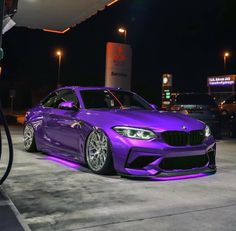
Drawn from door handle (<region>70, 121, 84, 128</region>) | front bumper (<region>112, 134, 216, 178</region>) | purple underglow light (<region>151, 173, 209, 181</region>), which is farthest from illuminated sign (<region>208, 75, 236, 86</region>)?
front bumper (<region>112, 134, 216, 178</region>)

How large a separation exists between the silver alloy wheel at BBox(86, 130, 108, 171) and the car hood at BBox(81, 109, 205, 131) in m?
0.17

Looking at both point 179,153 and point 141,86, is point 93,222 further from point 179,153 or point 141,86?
point 141,86

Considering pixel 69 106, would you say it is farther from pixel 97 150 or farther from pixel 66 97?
pixel 97 150

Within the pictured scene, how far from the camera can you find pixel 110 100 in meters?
7.55

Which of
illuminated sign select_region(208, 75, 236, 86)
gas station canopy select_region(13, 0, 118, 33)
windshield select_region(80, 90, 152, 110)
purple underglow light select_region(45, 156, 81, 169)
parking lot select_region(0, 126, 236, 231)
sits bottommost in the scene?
purple underglow light select_region(45, 156, 81, 169)

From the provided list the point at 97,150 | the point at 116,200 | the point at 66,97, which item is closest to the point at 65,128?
the point at 66,97

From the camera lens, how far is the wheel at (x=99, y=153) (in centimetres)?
628

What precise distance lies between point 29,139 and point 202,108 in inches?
220

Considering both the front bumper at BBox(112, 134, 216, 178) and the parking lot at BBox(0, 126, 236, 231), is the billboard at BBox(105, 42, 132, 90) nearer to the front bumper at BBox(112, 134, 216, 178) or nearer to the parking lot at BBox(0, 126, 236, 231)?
the parking lot at BBox(0, 126, 236, 231)

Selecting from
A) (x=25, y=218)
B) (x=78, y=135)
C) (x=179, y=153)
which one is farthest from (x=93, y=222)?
(x=78, y=135)

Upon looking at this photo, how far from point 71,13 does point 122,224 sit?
1403 centimetres

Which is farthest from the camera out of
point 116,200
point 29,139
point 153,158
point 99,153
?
point 29,139

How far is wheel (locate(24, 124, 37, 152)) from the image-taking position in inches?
343

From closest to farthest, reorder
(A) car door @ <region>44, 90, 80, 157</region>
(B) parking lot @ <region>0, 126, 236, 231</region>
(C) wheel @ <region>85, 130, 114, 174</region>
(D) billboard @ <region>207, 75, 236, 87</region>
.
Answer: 1. (B) parking lot @ <region>0, 126, 236, 231</region>
2. (C) wheel @ <region>85, 130, 114, 174</region>
3. (A) car door @ <region>44, 90, 80, 157</region>
4. (D) billboard @ <region>207, 75, 236, 87</region>
